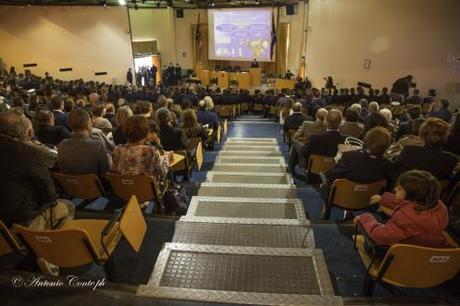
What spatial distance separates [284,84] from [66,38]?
407 inches

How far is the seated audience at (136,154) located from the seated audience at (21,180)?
69 cm

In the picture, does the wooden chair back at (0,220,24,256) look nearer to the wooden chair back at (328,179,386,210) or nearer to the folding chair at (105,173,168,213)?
the folding chair at (105,173,168,213)

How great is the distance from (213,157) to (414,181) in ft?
14.2

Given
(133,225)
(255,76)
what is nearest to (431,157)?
(133,225)

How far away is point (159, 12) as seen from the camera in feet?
59.0

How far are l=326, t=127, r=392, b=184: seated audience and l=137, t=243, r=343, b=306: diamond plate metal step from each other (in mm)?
870

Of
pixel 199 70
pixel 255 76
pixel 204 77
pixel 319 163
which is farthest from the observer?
pixel 199 70

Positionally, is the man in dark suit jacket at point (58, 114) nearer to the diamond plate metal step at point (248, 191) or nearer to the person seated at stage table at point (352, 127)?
the diamond plate metal step at point (248, 191)

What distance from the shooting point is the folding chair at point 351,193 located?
9.11ft

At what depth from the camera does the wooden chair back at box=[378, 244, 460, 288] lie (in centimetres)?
171

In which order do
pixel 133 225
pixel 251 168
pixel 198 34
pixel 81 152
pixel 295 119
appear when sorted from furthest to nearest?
pixel 198 34 → pixel 295 119 → pixel 251 168 → pixel 81 152 → pixel 133 225

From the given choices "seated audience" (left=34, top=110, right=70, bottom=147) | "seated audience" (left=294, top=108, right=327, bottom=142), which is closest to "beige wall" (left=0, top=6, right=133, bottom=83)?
"seated audience" (left=34, top=110, right=70, bottom=147)

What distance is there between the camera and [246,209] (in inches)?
129

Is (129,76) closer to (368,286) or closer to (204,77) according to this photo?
(204,77)
